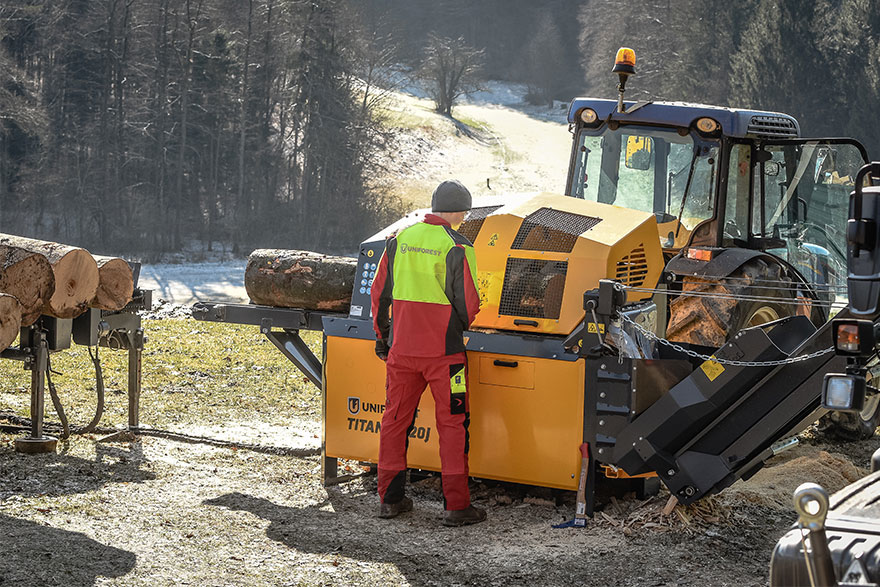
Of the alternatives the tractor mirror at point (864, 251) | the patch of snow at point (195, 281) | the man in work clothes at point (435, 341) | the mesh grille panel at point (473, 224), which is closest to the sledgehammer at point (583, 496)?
the man in work clothes at point (435, 341)

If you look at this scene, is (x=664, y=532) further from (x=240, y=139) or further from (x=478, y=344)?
(x=240, y=139)

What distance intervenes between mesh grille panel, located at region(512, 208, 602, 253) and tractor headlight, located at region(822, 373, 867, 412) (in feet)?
9.93

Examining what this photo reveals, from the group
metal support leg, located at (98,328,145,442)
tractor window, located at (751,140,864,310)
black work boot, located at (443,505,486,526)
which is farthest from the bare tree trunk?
black work boot, located at (443,505,486,526)

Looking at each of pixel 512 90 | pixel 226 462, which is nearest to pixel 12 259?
pixel 226 462

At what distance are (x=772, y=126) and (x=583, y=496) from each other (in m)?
3.79

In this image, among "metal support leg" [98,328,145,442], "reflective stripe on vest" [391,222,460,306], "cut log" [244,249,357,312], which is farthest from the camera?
"metal support leg" [98,328,145,442]

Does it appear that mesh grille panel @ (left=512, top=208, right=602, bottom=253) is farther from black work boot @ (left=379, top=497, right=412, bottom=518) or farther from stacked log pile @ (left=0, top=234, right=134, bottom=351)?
stacked log pile @ (left=0, top=234, right=134, bottom=351)

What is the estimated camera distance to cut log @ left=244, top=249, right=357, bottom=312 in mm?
8273

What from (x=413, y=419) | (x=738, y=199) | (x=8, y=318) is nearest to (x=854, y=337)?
(x=413, y=419)

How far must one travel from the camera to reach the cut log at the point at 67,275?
805 centimetres

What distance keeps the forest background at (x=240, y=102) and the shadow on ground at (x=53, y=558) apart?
32079 millimetres

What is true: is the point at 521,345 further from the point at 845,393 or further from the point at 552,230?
the point at 845,393

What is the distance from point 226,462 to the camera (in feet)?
27.1

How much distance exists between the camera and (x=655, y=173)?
28.8 feet
